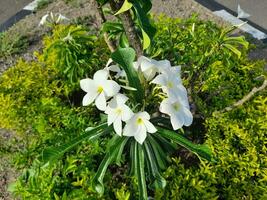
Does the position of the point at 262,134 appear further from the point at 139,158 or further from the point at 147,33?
the point at 147,33

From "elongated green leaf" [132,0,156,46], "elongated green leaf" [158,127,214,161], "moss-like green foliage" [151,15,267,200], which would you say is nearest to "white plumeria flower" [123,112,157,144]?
"elongated green leaf" [158,127,214,161]

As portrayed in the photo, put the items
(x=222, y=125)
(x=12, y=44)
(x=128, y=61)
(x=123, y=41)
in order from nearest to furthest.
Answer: (x=128, y=61), (x=123, y=41), (x=222, y=125), (x=12, y=44)

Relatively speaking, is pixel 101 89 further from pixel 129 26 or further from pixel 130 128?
pixel 129 26

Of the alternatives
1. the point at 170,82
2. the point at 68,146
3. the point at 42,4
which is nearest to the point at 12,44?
the point at 42,4

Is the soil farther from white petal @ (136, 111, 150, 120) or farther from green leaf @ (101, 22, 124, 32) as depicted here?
white petal @ (136, 111, 150, 120)

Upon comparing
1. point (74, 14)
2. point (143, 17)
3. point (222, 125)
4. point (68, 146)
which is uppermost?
A: point (143, 17)

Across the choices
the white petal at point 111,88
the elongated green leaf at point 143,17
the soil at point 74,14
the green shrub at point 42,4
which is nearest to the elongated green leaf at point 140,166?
the white petal at point 111,88

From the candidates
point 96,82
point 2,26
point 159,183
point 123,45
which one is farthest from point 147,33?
point 2,26
